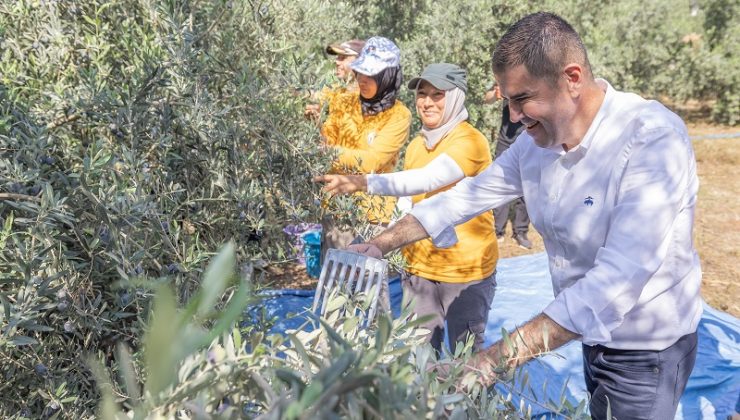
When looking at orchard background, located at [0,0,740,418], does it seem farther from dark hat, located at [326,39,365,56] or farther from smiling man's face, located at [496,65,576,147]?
dark hat, located at [326,39,365,56]

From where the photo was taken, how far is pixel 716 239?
308 inches

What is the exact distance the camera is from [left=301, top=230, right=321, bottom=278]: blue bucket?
6.18 m

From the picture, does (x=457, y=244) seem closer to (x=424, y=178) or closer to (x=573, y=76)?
(x=424, y=178)

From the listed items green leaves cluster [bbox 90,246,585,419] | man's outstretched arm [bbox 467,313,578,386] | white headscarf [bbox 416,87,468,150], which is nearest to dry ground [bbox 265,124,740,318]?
white headscarf [bbox 416,87,468,150]

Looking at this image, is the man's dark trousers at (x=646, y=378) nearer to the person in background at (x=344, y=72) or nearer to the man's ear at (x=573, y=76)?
the man's ear at (x=573, y=76)

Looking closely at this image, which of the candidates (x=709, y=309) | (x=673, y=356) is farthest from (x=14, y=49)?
(x=709, y=309)

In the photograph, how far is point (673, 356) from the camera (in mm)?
2117

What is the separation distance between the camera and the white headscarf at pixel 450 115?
10.9 feet

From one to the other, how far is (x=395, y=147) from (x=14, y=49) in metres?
2.19

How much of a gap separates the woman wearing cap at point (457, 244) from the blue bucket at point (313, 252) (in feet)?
9.21

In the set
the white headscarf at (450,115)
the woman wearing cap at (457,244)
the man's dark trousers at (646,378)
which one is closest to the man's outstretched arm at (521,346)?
the man's dark trousers at (646,378)

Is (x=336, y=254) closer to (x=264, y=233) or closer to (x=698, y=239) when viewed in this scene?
(x=264, y=233)

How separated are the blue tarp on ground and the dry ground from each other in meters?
0.50

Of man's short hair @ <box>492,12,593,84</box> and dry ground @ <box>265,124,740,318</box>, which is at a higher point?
man's short hair @ <box>492,12,593,84</box>
